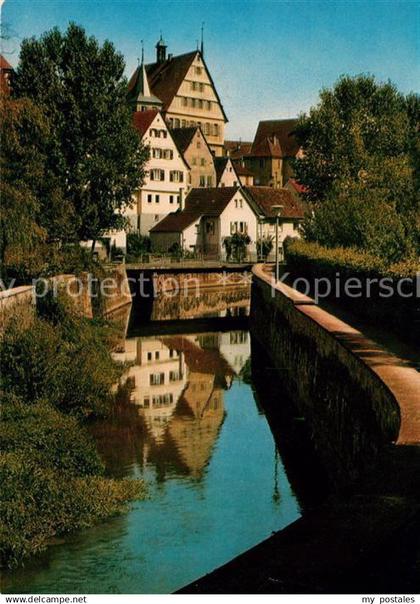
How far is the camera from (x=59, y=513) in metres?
15.8

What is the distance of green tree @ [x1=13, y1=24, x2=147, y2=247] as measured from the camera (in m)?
51.1

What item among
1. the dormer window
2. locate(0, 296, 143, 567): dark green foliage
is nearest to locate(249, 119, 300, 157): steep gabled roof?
the dormer window

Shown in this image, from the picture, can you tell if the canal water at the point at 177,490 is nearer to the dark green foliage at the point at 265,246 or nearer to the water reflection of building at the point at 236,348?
the water reflection of building at the point at 236,348

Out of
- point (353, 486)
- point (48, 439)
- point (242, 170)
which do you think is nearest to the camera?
point (353, 486)

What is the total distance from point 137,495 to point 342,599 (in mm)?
11531

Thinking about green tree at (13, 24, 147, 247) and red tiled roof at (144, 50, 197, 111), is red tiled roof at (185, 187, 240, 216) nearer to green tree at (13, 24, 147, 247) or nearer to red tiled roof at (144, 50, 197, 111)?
red tiled roof at (144, 50, 197, 111)

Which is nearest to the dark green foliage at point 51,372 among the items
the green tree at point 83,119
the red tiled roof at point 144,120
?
the green tree at point 83,119

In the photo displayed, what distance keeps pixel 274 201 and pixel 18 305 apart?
221 ft

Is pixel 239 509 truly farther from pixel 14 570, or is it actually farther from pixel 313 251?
pixel 313 251

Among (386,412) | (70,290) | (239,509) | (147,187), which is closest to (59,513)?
(239,509)

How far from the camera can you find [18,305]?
2797 centimetres

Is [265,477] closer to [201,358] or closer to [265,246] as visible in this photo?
[201,358]

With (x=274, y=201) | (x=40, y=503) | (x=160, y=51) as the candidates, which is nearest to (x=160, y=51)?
(x=160, y=51)

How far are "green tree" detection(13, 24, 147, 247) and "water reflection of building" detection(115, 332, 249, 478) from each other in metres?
10.4
